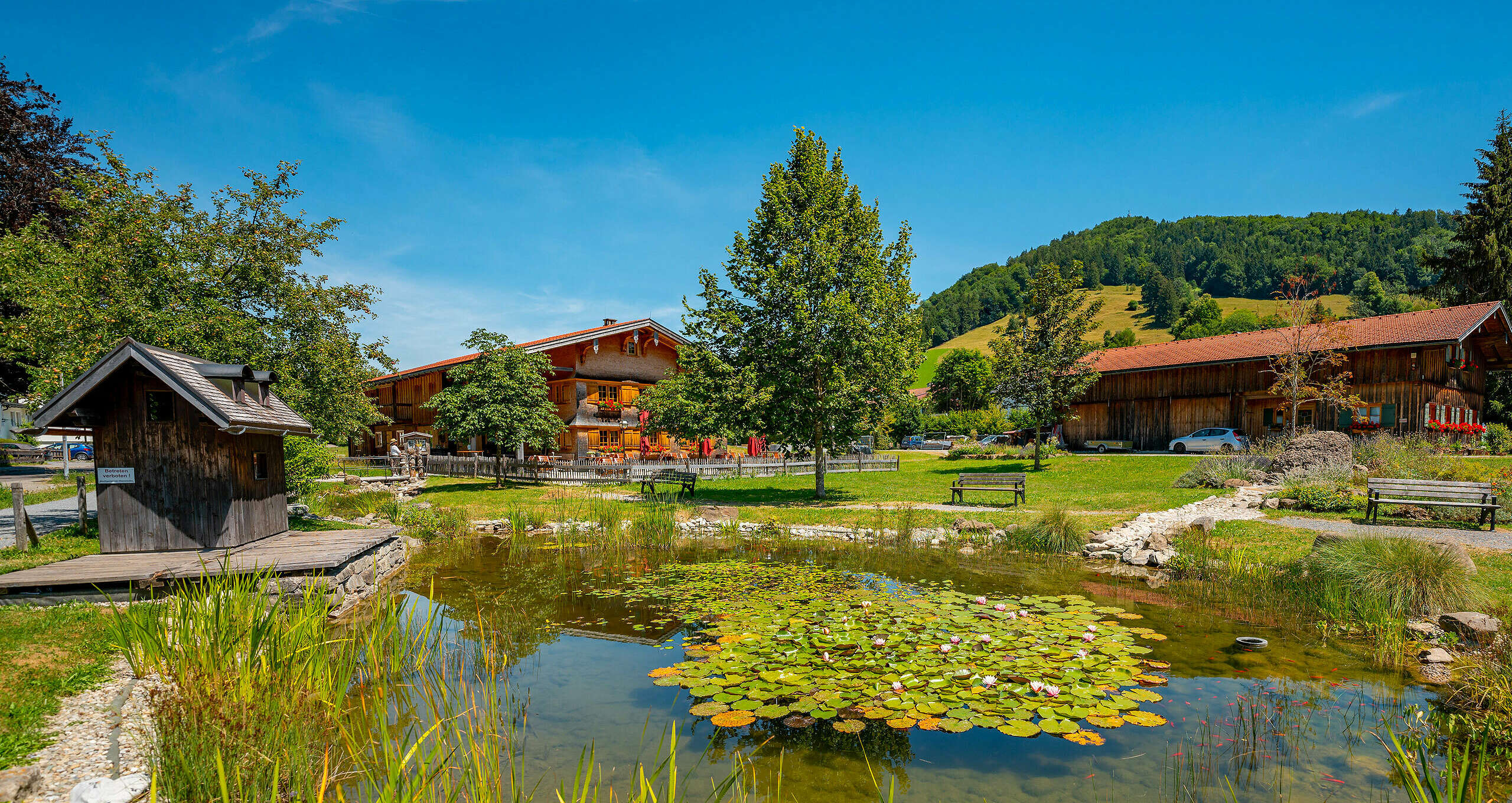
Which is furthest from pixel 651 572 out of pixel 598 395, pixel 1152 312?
pixel 1152 312

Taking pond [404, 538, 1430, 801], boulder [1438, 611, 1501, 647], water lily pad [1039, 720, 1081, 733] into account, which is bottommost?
pond [404, 538, 1430, 801]

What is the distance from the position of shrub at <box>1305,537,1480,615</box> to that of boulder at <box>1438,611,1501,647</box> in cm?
40

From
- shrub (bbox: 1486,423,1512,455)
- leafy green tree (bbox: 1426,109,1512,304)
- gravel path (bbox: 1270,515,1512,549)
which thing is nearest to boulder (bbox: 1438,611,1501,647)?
gravel path (bbox: 1270,515,1512,549)

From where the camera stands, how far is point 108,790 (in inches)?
160

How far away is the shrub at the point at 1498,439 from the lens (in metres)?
25.9

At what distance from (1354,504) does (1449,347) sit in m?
22.7

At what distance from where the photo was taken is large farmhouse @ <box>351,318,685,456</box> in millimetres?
33719

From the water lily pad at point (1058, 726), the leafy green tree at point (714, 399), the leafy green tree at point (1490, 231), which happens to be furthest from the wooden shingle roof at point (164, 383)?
the leafy green tree at point (1490, 231)

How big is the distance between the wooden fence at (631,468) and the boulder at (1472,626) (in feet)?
67.8

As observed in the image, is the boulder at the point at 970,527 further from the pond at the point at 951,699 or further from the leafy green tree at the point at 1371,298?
the leafy green tree at the point at 1371,298

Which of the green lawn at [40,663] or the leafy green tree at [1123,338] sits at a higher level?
the leafy green tree at [1123,338]

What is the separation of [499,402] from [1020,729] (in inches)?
941

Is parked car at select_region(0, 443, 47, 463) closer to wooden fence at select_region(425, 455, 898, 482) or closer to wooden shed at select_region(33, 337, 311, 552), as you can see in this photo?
wooden fence at select_region(425, 455, 898, 482)

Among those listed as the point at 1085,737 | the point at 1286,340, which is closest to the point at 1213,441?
the point at 1286,340
